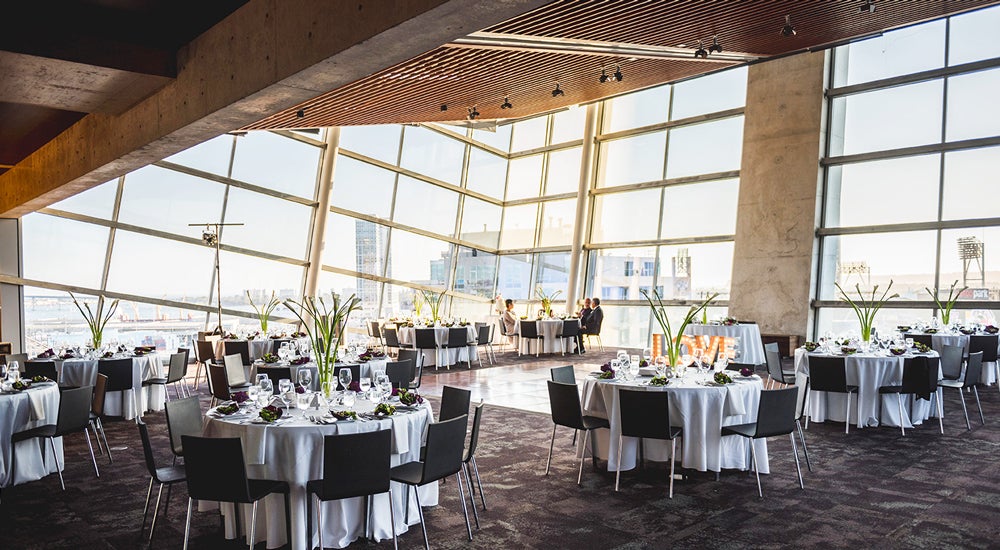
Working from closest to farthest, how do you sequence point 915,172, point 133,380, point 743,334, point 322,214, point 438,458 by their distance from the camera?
point 438,458 → point 133,380 → point 743,334 → point 915,172 → point 322,214

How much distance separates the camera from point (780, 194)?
13789 mm

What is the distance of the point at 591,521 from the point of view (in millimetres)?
4469

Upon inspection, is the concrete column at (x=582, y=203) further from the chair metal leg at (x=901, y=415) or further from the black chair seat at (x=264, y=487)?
the black chair seat at (x=264, y=487)

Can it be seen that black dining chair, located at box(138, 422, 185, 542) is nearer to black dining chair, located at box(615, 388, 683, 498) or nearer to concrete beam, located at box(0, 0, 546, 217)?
concrete beam, located at box(0, 0, 546, 217)

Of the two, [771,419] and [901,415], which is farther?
[901,415]

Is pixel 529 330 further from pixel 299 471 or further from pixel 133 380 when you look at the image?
pixel 299 471

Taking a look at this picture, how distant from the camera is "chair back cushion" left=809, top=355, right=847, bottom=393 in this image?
23.5 ft

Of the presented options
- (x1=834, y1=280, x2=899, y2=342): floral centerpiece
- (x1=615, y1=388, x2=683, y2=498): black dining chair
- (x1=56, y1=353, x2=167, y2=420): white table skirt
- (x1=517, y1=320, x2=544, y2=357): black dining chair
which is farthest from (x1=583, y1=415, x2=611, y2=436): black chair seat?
(x1=517, y1=320, x2=544, y2=357): black dining chair

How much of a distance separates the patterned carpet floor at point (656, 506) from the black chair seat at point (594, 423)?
0.41m

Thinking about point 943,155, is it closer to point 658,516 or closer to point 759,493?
point 759,493

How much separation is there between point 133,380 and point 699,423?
20.4ft

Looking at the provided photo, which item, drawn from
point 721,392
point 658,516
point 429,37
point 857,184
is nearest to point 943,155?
point 857,184

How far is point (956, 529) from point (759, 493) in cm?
117

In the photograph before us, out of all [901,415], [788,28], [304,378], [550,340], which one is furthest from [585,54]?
[550,340]
